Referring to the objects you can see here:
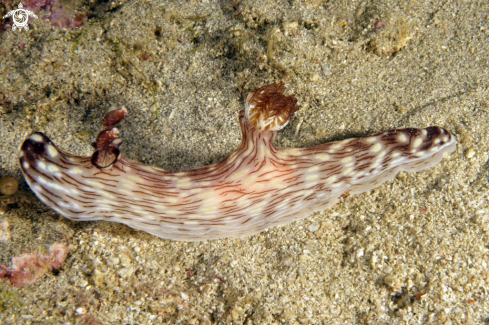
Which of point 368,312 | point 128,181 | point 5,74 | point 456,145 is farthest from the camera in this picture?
point 5,74

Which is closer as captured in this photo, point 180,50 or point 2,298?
point 2,298

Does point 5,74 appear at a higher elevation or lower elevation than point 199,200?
higher

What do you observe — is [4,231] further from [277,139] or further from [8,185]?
[277,139]

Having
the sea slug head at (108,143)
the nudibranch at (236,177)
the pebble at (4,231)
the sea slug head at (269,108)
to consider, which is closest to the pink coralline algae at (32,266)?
the pebble at (4,231)

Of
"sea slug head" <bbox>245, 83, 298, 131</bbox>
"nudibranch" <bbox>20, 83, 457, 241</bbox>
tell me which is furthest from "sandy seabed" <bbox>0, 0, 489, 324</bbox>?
"sea slug head" <bbox>245, 83, 298, 131</bbox>

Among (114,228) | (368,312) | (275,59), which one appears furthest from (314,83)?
(114,228)

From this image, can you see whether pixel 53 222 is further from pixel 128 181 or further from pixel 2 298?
pixel 128 181

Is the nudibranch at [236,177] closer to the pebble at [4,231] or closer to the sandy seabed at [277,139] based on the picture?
the sandy seabed at [277,139]

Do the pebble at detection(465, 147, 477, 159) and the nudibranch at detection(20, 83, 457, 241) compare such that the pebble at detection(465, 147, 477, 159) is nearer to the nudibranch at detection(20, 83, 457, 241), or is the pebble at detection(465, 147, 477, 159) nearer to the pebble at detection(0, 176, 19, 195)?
the nudibranch at detection(20, 83, 457, 241)
